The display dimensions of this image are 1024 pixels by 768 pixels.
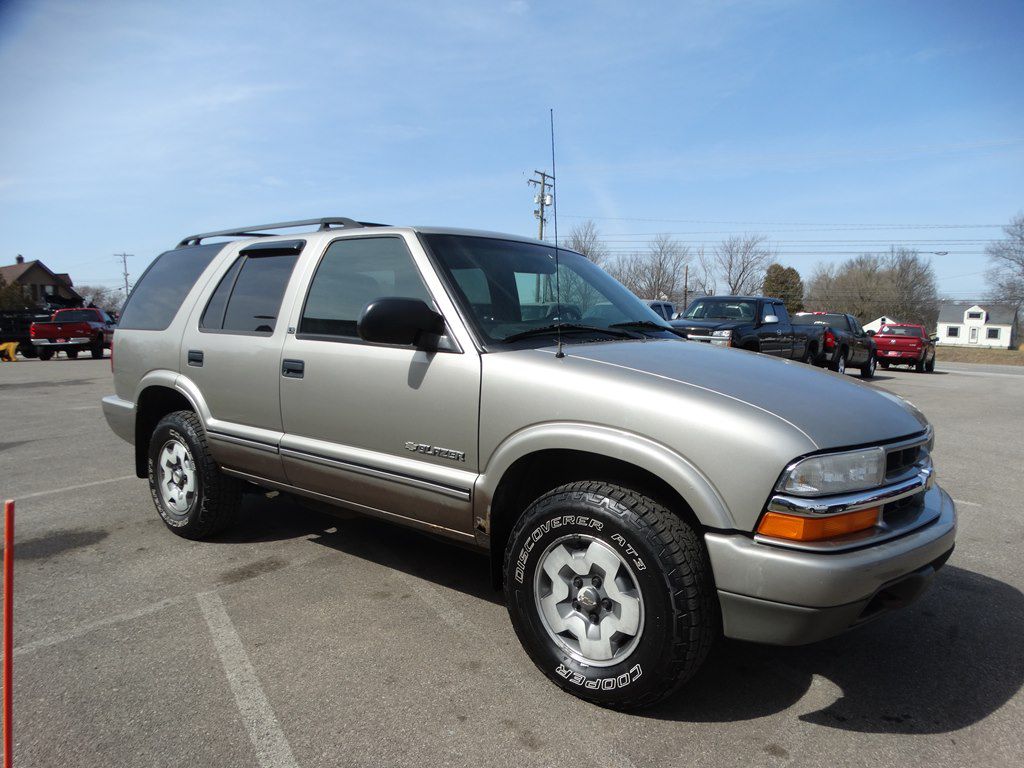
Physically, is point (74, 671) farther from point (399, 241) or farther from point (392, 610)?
point (399, 241)

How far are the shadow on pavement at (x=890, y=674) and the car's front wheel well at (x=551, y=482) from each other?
0.80 metres

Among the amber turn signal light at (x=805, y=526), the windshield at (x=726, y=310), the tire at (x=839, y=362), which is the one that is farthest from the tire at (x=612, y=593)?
the tire at (x=839, y=362)

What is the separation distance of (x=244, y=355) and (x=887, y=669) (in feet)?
11.8

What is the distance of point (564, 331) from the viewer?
3.33 metres

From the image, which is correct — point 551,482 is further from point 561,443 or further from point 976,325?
point 976,325

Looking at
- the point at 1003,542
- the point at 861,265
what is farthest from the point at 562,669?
the point at 861,265

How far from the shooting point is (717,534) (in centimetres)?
235

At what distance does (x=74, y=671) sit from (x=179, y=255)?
298 centimetres

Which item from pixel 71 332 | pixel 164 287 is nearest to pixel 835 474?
pixel 164 287

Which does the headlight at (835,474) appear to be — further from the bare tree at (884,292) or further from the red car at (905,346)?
the bare tree at (884,292)

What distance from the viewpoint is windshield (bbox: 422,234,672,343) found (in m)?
3.28

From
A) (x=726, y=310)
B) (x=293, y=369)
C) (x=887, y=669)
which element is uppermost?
(x=726, y=310)

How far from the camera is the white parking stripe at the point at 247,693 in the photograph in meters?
2.34

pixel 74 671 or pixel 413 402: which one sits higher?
pixel 413 402
